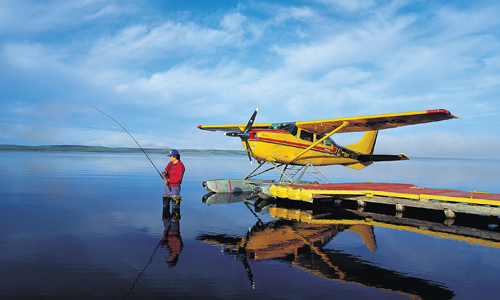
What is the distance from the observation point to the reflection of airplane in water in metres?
4.00

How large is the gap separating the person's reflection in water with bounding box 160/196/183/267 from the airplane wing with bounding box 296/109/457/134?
6688mm

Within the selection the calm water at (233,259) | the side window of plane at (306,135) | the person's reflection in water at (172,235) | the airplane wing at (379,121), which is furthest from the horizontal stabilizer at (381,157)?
the person's reflection in water at (172,235)

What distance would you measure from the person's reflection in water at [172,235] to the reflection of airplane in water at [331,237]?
0.58 meters

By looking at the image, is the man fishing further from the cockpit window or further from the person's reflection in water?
the cockpit window

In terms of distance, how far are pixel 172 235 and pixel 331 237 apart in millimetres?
3245

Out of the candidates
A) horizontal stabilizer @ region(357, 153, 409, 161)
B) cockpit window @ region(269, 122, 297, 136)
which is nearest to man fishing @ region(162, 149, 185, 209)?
cockpit window @ region(269, 122, 297, 136)

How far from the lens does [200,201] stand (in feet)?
37.2

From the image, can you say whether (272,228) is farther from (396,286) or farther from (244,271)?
(396,286)

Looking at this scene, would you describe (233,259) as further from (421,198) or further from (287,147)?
(287,147)

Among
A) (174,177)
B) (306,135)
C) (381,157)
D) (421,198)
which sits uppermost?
(306,135)

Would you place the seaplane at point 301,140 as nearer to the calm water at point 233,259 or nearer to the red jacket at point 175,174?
the red jacket at point 175,174

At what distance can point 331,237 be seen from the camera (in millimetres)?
6273

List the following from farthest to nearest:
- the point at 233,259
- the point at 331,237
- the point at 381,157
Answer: the point at 381,157 → the point at 331,237 → the point at 233,259

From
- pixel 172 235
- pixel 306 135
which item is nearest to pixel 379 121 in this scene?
pixel 306 135
